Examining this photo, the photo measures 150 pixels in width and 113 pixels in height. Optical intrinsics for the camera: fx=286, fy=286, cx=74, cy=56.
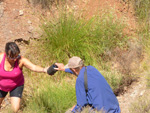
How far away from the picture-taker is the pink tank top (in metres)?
4.27

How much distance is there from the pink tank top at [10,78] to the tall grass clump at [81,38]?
1.84 metres

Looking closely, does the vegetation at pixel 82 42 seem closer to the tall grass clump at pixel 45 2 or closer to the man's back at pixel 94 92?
the tall grass clump at pixel 45 2

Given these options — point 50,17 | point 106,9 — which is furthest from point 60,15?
point 106,9

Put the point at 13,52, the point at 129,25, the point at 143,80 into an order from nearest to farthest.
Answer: the point at 13,52 < the point at 143,80 < the point at 129,25

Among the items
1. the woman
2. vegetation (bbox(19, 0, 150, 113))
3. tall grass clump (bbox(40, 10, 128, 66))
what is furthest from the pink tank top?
tall grass clump (bbox(40, 10, 128, 66))

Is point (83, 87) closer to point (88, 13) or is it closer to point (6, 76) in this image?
point (6, 76)

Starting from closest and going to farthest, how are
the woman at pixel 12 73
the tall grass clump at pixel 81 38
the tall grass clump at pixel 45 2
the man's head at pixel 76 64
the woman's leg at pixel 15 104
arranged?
the man's head at pixel 76 64 < the woman at pixel 12 73 < the woman's leg at pixel 15 104 < the tall grass clump at pixel 81 38 < the tall grass clump at pixel 45 2

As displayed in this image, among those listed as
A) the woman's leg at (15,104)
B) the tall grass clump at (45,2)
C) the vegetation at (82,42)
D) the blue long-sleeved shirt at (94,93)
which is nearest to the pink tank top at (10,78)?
the woman's leg at (15,104)

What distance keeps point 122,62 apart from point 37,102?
2.29 metres

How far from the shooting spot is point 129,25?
7270 mm

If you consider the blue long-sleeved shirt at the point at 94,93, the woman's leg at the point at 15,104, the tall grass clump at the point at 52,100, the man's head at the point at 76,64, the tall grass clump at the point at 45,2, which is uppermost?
the tall grass clump at the point at 45,2

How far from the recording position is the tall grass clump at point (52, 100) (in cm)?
479

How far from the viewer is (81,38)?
21.0 ft

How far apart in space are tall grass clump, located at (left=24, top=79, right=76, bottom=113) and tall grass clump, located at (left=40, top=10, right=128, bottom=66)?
1.13 meters
